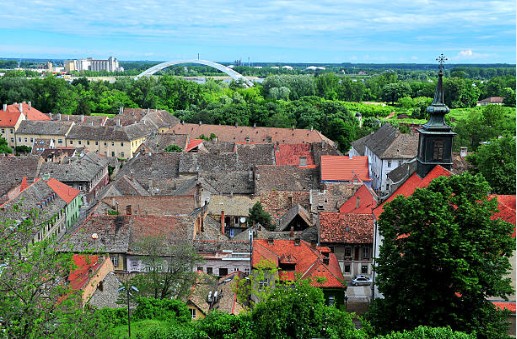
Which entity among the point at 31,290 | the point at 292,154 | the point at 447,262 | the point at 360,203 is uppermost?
the point at 31,290

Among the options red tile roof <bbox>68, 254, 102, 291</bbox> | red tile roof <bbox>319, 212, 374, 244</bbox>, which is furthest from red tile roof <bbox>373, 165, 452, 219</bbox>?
red tile roof <bbox>68, 254, 102, 291</bbox>

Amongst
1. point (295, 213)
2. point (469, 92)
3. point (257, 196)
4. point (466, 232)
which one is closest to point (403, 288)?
point (466, 232)

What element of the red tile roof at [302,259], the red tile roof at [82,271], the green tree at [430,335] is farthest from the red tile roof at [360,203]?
the green tree at [430,335]

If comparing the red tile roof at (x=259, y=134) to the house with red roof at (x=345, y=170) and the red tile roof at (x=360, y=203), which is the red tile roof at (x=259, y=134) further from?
the red tile roof at (x=360, y=203)

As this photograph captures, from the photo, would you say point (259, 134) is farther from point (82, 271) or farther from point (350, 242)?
point (82, 271)

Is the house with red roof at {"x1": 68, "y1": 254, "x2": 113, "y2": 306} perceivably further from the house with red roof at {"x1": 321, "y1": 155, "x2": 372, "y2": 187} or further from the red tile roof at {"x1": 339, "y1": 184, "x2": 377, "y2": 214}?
the house with red roof at {"x1": 321, "y1": 155, "x2": 372, "y2": 187}

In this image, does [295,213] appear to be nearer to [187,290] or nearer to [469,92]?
[187,290]

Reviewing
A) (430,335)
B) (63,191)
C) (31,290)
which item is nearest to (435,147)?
(430,335)
